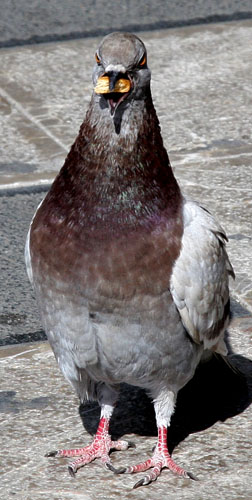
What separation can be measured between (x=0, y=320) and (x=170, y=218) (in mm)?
1639

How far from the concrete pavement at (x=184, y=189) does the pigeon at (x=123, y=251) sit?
0.18 meters

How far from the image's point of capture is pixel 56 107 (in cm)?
829

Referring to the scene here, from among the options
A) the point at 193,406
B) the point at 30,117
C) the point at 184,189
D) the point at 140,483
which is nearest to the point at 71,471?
the point at 140,483

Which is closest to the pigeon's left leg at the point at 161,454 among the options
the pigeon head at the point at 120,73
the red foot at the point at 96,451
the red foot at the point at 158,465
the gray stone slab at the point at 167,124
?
the red foot at the point at 158,465

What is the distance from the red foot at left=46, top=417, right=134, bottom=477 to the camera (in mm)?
4367

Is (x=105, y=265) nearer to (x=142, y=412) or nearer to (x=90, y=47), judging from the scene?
(x=142, y=412)

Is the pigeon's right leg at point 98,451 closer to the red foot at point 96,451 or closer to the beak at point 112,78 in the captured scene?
the red foot at point 96,451

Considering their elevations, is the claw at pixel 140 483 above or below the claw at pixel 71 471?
below

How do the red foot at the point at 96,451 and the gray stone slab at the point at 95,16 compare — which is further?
the gray stone slab at the point at 95,16

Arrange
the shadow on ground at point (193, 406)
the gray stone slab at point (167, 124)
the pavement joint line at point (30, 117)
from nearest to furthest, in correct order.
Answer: the shadow on ground at point (193, 406) < the gray stone slab at point (167, 124) < the pavement joint line at point (30, 117)

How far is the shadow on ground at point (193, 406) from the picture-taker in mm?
4691

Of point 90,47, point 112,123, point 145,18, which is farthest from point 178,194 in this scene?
point 145,18

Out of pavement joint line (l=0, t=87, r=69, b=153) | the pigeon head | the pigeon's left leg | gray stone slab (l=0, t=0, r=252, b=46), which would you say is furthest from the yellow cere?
gray stone slab (l=0, t=0, r=252, b=46)

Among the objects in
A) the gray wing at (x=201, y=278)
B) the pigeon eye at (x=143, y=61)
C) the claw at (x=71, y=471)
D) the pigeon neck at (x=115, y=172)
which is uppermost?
the pigeon eye at (x=143, y=61)
